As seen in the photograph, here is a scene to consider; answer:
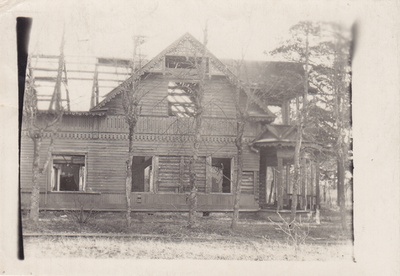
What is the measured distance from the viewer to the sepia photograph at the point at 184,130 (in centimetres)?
414

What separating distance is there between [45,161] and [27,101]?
0.64 metres

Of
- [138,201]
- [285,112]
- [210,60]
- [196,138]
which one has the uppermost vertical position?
[210,60]

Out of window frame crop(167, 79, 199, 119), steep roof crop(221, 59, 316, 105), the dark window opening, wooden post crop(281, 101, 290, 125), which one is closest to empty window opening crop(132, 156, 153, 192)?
window frame crop(167, 79, 199, 119)

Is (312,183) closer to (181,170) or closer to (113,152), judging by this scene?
(181,170)

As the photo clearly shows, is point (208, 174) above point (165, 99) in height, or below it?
below

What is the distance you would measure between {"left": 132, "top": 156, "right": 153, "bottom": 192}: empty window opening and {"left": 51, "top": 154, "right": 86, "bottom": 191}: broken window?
1.74ft

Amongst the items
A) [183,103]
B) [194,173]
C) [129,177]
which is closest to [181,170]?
[194,173]

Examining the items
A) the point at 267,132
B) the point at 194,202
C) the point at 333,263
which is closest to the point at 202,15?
the point at 267,132

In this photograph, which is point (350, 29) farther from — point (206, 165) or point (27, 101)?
point (27, 101)

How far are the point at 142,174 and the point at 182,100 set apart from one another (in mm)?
913

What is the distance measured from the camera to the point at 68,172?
4582mm

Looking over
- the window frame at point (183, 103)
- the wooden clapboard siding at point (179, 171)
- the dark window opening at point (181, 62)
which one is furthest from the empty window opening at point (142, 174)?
the dark window opening at point (181, 62)

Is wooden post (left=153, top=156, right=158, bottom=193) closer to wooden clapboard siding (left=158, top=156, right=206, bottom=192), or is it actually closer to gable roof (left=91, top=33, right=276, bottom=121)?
wooden clapboard siding (left=158, top=156, right=206, bottom=192)

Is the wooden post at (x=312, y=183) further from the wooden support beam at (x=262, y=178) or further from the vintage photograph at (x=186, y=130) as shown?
the wooden support beam at (x=262, y=178)
